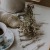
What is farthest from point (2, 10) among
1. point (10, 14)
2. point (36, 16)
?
point (36, 16)

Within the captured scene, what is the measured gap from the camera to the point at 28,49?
25.6 inches

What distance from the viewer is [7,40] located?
2.22 feet

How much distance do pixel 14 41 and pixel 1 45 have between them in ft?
0.18

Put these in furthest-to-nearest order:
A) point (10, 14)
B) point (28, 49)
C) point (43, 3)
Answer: point (43, 3) < point (10, 14) < point (28, 49)

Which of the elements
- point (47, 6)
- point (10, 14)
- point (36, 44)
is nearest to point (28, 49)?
point (36, 44)

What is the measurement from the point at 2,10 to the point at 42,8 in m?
0.19

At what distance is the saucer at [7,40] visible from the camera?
0.65 meters

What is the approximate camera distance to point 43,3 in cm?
90

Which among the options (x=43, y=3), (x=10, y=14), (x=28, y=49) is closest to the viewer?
→ (x=28, y=49)

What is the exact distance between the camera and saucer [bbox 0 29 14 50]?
25.5 inches

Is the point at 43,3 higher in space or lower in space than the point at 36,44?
higher

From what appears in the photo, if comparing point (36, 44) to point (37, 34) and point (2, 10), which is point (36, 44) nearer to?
point (37, 34)

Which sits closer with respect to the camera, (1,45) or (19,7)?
(1,45)

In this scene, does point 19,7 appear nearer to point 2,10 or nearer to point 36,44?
point 2,10
